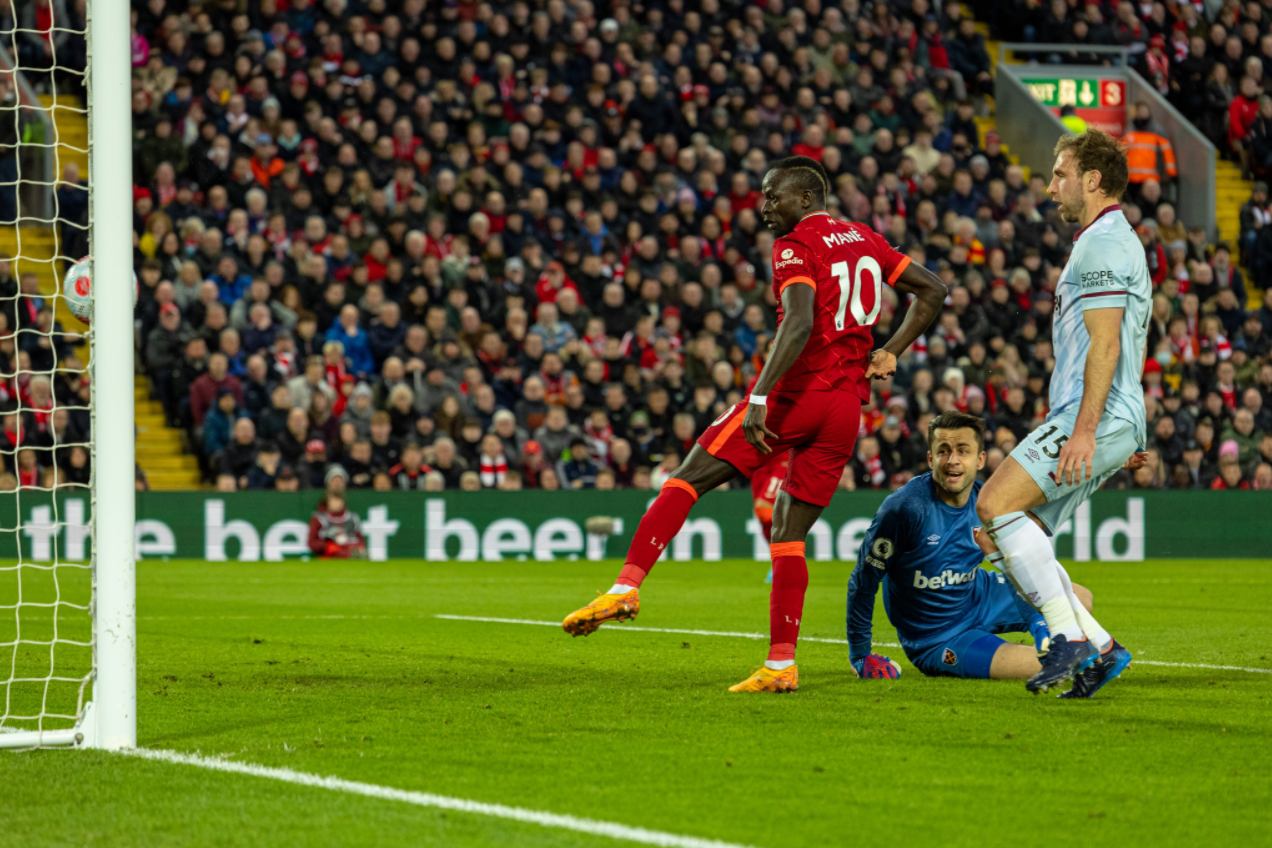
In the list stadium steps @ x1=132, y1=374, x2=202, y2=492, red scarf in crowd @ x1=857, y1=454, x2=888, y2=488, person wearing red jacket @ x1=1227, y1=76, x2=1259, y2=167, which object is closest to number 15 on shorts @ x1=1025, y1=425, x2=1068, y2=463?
red scarf in crowd @ x1=857, y1=454, x2=888, y2=488

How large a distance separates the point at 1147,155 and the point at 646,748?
Answer: 2051 centimetres

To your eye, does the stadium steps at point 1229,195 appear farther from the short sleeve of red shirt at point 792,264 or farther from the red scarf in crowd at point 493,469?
the short sleeve of red shirt at point 792,264

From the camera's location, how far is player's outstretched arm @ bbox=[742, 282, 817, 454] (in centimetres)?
576

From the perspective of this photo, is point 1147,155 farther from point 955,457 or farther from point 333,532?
point 955,457

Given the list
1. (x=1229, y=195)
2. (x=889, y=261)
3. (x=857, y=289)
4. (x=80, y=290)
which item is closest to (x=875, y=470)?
(x=1229, y=195)

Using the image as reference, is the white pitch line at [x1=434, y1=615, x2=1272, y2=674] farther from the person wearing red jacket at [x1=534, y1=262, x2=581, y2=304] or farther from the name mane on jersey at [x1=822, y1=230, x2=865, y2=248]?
the person wearing red jacket at [x1=534, y1=262, x2=581, y2=304]

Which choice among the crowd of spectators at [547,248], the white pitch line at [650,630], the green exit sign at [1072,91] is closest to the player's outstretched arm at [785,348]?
the white pitch line at [650,630]

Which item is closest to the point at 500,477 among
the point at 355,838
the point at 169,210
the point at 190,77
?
the point at 169,210

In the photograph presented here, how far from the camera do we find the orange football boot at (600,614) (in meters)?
5.67

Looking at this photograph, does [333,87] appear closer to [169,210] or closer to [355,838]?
[169,210]

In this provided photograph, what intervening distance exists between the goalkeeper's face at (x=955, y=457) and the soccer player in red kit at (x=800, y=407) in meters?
0.41

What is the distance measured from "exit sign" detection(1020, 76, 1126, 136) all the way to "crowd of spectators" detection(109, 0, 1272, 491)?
8.87 feet

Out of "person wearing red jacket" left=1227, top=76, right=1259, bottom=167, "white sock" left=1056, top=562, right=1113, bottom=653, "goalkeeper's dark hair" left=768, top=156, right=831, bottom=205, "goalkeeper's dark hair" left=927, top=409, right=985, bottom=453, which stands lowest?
"white sock" left=1056, top=562, right=1113, bottom=653

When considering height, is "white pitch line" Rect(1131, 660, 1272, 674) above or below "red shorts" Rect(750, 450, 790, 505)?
below
